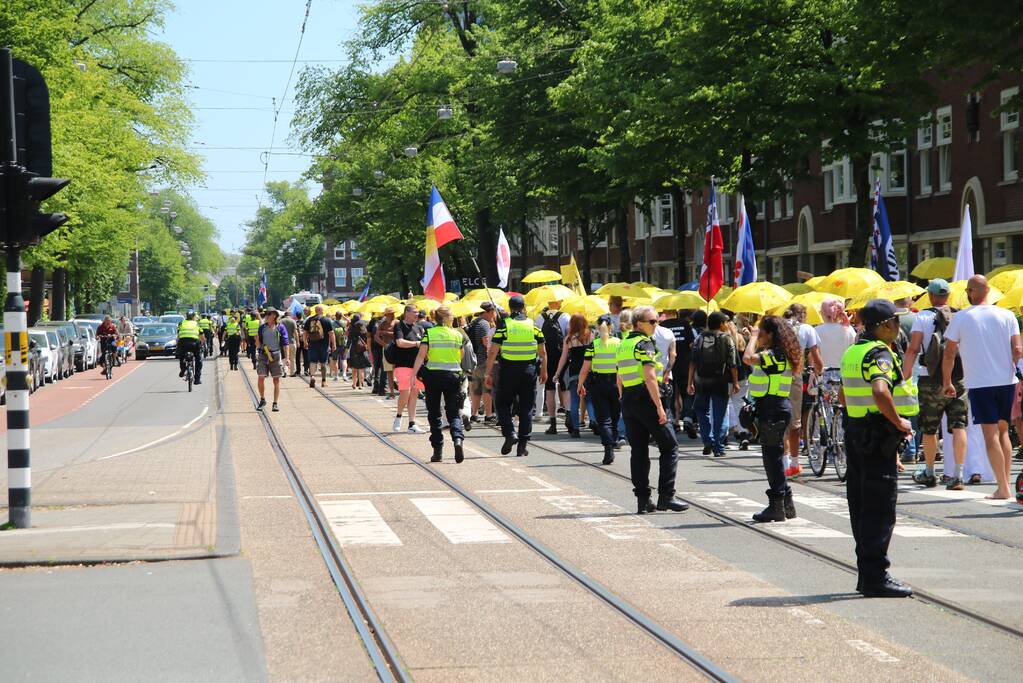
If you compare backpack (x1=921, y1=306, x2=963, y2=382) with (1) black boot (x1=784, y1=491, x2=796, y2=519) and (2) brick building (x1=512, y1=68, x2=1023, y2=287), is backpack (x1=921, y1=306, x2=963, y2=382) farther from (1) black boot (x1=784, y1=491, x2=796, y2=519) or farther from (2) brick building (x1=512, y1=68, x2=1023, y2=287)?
(2) brick building (x1=512, y1=68, x2=1023, y2=287)

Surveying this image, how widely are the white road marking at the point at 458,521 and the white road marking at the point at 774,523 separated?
6.51 feet

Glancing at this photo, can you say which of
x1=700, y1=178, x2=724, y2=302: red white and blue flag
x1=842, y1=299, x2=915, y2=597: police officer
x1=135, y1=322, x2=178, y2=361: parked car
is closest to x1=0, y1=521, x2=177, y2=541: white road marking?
x1=842, y1=299, x2=915, y2=597: police officer

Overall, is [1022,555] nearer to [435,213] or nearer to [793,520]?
[793,520]

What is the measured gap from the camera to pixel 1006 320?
12773mm

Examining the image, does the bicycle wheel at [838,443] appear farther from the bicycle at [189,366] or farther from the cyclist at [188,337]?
the bicycle at [189,366]

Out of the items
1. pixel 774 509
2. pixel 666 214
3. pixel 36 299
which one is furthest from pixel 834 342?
pixel 666 214

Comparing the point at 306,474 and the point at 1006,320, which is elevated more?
the point at 1006,320

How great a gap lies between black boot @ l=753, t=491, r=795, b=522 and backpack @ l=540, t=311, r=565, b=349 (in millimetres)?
10298

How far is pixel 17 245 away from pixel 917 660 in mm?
6977

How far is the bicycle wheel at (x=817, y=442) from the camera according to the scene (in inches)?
599

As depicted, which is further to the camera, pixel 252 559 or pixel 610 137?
pixel 610 137

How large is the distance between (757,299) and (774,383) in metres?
8.16

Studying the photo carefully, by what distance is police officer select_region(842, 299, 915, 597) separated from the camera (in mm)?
8586

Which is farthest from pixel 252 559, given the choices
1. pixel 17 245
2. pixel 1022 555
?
pixel 1022 555
